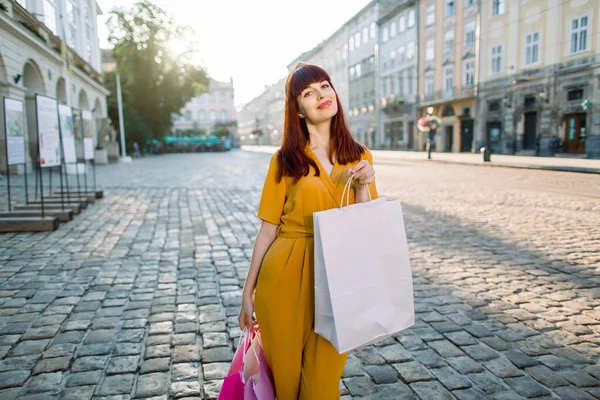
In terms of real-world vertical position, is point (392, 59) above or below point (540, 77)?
above

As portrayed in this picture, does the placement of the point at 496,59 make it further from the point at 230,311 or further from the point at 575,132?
the point at 230,311

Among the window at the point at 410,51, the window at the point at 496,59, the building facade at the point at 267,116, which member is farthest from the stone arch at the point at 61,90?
the building facade at the point at 267,116

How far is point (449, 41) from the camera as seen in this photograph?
116 feet

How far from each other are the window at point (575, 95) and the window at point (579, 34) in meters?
1.98

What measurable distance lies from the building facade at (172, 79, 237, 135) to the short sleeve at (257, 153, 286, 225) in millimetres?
84173

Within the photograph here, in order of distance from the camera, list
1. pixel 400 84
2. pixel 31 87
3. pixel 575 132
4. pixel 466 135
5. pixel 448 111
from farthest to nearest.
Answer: pixel 400 84, pixel 448 111, pixel 466 135, pixel 575 132, pixel 31 87

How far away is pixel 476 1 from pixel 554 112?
A: 11356mm

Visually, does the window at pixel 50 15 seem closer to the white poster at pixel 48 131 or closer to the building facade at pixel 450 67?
the white poster at pixel 48 131

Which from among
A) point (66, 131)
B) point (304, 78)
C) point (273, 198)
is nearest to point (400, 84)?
point (66, 131)

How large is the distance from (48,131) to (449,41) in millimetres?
33766

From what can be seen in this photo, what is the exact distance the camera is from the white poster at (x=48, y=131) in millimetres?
7625

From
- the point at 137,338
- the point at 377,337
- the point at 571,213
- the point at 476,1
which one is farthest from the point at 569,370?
the point at 476,1

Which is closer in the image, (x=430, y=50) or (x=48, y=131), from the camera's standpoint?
(x=48, y=131)

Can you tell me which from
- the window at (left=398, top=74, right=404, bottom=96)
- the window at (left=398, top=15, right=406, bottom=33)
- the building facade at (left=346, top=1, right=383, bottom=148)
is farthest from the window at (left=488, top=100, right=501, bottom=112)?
the building facade at (left=346, top=1, right=383, bottom=148)
